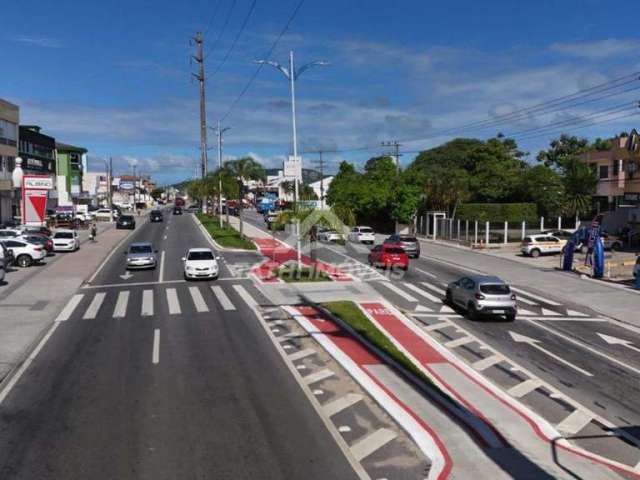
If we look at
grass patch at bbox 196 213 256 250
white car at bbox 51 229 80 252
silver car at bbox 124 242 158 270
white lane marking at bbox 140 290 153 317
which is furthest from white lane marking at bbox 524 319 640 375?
white car at bbox 51 229 80 252

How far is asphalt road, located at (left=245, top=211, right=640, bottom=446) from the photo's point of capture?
14.6m

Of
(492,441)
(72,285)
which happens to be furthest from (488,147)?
(492,441)

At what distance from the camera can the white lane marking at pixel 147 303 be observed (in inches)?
914

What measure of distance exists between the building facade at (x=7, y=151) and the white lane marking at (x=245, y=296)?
141ft

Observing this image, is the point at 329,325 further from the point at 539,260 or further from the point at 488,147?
the point at 488,147

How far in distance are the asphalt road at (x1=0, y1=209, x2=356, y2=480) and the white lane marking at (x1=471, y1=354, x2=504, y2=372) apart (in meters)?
5.31

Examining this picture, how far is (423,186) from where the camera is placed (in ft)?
221

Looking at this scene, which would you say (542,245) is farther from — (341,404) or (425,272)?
(341,404)

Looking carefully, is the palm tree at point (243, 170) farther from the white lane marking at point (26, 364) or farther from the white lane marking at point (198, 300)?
the white lane marking at point (26, 364)

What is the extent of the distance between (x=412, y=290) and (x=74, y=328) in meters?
15.6

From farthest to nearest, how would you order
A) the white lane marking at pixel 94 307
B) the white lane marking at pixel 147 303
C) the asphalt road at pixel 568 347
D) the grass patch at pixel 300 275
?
1. the grass patch at pixel 300 275
2. the white lane marking at pixel 147 303
3. the white lane marking at pixel 94 307
4. the asphalt road at pixel 568 347

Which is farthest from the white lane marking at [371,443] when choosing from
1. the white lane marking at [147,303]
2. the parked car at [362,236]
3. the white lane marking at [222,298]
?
the parked car at [362,236]

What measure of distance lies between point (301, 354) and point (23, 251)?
2608 cm

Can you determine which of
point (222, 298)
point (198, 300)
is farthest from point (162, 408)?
point (222, 298)
